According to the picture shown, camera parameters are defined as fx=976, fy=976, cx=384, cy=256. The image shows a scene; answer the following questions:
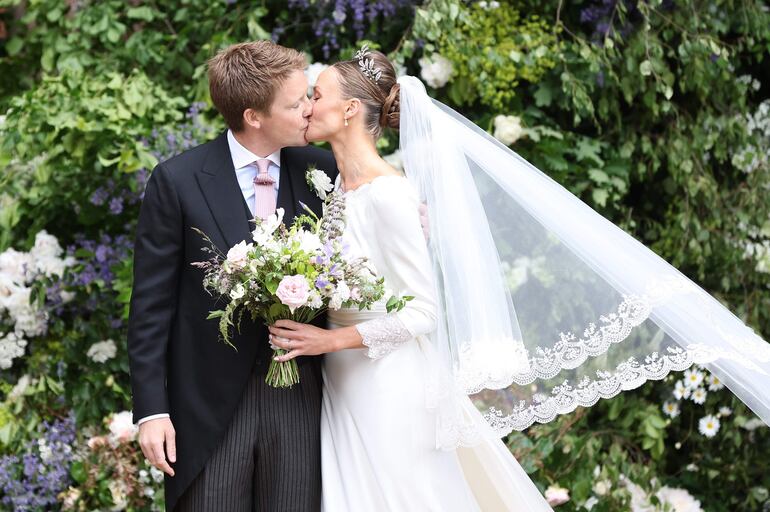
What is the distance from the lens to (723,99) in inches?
185

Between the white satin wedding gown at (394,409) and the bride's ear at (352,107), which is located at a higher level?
the bride's ear at (352,107)

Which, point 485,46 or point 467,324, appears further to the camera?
point 485,46

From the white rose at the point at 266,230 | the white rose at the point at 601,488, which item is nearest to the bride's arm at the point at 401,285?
the white rose at the point at 266,230

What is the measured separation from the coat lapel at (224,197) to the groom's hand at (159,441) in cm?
51

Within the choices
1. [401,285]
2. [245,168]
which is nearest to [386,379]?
[401,285]

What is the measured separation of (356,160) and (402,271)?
0.39m

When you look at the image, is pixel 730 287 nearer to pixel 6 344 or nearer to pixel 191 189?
pixel 191 189

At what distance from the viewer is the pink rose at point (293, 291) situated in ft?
7.78

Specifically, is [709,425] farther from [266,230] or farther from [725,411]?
[266,230]

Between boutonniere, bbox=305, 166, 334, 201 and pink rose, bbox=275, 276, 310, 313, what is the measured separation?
0.53m

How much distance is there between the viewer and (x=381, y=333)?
2629 millimetres

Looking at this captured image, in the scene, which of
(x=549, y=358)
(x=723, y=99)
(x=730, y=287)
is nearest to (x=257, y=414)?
(x=549, y=358)

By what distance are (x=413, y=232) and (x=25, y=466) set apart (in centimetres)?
230

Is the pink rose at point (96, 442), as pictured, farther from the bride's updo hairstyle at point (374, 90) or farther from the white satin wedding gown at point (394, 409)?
the bride's updo hairstyle at point (374, 90)
